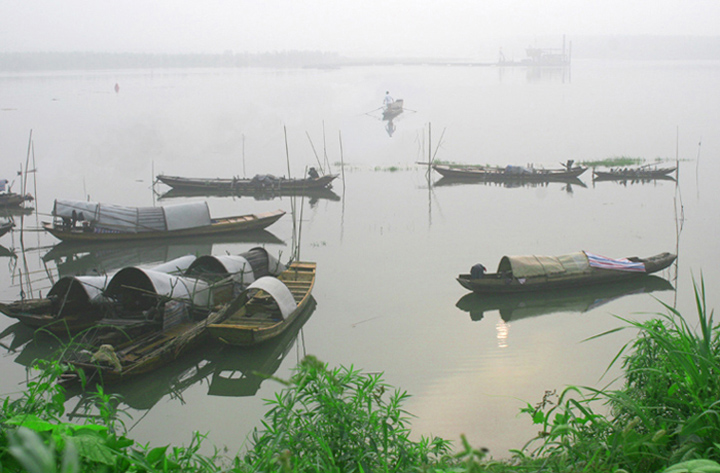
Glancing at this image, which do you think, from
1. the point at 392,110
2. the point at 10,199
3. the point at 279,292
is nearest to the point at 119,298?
the point at 279,292

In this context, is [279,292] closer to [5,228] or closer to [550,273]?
[550,273]

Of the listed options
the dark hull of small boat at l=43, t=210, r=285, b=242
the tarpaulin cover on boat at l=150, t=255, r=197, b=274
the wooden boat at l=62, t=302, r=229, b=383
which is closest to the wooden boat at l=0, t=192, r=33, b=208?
the dark hull of small boat at l=43, t=210, r=285, b=242

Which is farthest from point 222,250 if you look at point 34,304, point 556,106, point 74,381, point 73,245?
point 556,106

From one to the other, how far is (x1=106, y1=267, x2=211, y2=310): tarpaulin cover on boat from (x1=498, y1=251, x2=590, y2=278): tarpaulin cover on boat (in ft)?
17.2

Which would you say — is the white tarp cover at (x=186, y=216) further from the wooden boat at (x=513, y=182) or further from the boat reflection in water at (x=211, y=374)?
the wooden boat at (x=513, y=182)

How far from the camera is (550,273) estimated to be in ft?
37.3

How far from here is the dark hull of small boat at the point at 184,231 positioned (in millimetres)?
15583

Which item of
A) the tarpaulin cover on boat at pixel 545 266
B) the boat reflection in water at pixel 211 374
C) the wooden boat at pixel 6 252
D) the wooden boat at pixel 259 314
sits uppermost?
the tarpaulin cover on boat at pixel 545 266

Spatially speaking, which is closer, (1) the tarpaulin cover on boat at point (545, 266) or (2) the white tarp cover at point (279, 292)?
(2) the white tarp cover at point (279, 292)

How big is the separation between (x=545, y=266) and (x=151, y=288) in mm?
6676

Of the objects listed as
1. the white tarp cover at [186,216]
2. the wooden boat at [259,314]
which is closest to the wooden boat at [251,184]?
the white tarp cover at [186,216]

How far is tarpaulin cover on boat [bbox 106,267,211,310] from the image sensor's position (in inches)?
365

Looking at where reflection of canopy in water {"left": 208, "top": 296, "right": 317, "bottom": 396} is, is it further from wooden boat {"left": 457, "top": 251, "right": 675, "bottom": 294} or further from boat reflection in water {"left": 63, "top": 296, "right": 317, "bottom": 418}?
wooden boat {"left": 457, "top": 251, "right": 675, "bottom": 294}

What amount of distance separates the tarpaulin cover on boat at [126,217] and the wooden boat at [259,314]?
6.32 m
